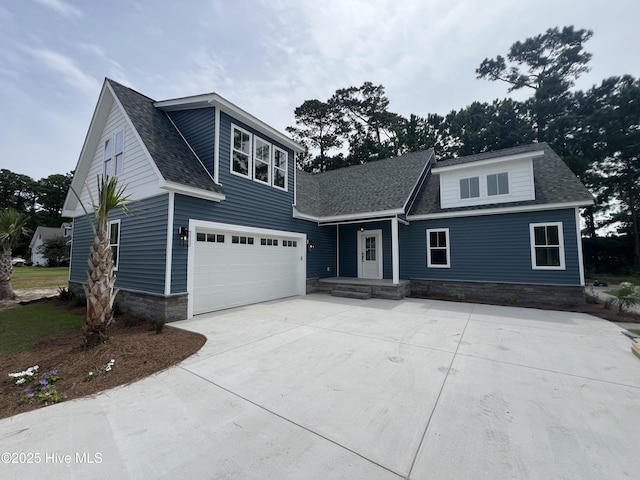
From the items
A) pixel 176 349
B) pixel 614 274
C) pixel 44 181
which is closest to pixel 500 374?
pixel 176 349

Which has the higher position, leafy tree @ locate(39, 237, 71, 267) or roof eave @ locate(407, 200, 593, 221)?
roof eave @ locate(407, 200, 593, 221)

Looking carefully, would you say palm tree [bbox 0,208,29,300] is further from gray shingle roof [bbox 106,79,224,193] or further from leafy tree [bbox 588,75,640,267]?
leafy tree [bbox 588,75,640,267]

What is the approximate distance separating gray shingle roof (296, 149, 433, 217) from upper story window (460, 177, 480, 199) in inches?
72.7

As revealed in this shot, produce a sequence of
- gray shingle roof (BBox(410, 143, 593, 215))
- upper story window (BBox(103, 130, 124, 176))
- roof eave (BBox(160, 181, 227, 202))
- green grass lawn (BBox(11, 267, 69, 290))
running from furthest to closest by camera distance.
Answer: green grass lawn (BBox(11, 267, 69, 290)) < gray shingle roof (BBox(410, 143, 593, 215)) < upper story window (BBox(103, 130, 124, 176)) < roof eave (BBox(160, 181, 227, 202))

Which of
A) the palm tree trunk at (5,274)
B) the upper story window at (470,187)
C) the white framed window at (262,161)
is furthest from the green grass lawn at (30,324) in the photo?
the upper story window at (470,187)

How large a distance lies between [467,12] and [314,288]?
9.90 meters

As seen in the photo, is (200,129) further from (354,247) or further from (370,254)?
(370,254)

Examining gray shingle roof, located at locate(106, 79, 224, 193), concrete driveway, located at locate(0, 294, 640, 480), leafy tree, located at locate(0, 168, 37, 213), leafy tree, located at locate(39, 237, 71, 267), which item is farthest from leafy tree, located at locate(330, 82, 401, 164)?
leafy tree, located at locate(0, 168, 37, 213)

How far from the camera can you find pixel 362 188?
12719mm

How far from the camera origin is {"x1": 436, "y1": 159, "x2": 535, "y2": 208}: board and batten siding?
9.34 meters

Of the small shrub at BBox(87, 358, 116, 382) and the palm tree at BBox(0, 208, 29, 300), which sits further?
the palm tree at BBox(0, 208, 29, 300)

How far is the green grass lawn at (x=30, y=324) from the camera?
17.0 feet

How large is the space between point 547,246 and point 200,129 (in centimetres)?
1174

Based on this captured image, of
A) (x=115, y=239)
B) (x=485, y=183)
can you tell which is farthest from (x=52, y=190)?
(x=485, y=183)
